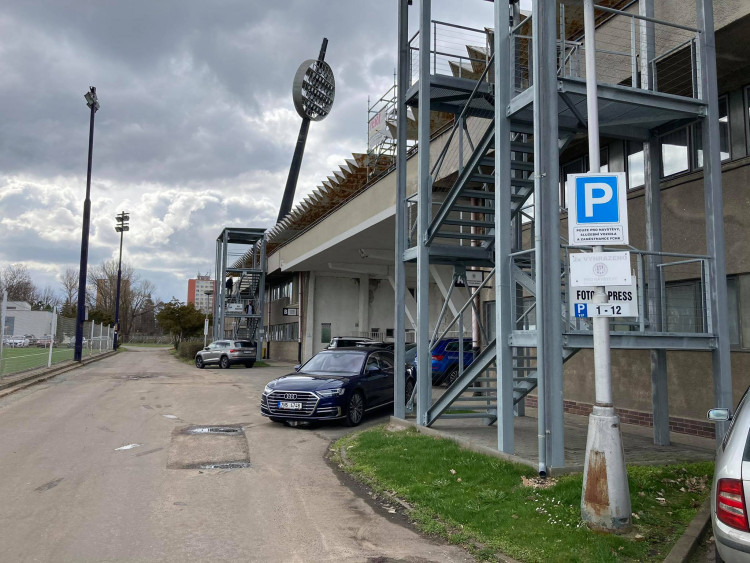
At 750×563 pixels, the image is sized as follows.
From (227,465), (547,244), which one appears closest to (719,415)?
(547,244)

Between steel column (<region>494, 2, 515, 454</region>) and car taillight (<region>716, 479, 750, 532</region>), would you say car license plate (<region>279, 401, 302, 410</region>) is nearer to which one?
steel column (<region>494, 2, 515, 454</region>)

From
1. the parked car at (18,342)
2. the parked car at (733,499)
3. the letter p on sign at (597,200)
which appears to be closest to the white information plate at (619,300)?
the letter p on sign at (597,200)

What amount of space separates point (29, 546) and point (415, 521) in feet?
11.2

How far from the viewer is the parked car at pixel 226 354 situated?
32.1 meters


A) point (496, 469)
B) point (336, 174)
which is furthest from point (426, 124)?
point (336, 174)

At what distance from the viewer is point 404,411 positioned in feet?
38.0

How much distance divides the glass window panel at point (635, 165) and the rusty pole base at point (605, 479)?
6.94m

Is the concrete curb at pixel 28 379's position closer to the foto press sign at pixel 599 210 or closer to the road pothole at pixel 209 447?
the road pothole at pixel 209 447

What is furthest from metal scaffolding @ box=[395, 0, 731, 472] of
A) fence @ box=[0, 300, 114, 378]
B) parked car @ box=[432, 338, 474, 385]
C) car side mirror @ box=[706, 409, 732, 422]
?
fence @ box=[0, 300, 114, 378]

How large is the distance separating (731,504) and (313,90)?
43282 mm

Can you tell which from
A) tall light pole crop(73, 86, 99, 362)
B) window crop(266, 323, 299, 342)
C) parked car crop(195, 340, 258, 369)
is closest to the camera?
tall light pole crop(73, 86, 99, 362)

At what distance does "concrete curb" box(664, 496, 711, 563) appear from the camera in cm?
472

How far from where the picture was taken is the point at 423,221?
10.8m

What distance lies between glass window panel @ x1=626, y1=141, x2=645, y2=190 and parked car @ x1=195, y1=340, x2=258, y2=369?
24536 millimetres
